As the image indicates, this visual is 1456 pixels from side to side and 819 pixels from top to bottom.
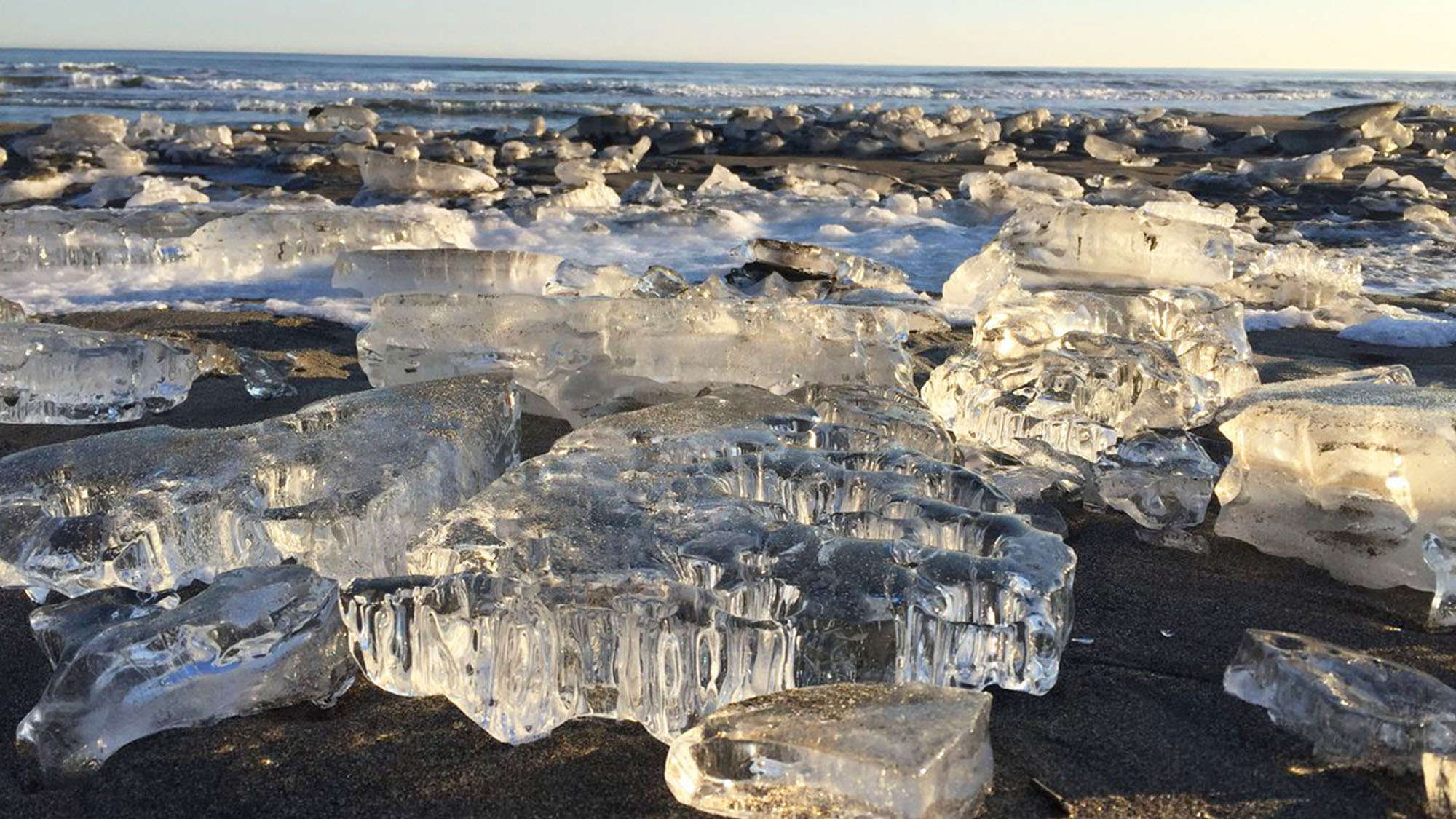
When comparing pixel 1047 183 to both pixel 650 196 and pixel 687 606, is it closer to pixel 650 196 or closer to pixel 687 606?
pixel 650 196

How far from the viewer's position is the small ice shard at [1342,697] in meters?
1.50

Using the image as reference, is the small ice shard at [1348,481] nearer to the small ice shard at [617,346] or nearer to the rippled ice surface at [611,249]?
the small ice shard at [617,346]

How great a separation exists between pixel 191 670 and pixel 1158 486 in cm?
173

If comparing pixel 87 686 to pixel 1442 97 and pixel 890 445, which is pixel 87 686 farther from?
pixel 1442 97

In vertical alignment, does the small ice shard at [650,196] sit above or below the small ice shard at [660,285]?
below

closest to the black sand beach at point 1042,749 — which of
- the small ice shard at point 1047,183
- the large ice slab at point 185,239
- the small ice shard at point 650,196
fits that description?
the large ice slab at point 185,239

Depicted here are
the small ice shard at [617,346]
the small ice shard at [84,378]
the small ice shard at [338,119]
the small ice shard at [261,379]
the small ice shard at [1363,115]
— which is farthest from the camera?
the small ice shard at [338,119]

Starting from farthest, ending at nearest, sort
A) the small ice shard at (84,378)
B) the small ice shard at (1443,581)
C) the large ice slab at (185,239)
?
the large ice slab at (185,239) < the small ice shard at (84,378) < the small ice shard at (1443,581)

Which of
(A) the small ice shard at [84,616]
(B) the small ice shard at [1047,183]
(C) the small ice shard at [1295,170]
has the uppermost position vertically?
(C) the small ice shard at [1295,170]

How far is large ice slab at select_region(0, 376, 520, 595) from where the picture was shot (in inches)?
77.7

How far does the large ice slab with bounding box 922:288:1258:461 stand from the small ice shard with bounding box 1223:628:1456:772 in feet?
3.17

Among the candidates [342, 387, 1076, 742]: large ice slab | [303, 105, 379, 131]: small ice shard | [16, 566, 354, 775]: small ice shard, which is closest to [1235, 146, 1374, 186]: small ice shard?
[342, 387, 1076, 742]: large ice slab

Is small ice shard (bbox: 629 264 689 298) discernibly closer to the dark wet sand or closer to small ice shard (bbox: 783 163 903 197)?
the dark wet sand

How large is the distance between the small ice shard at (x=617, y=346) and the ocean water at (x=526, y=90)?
1297 cm
